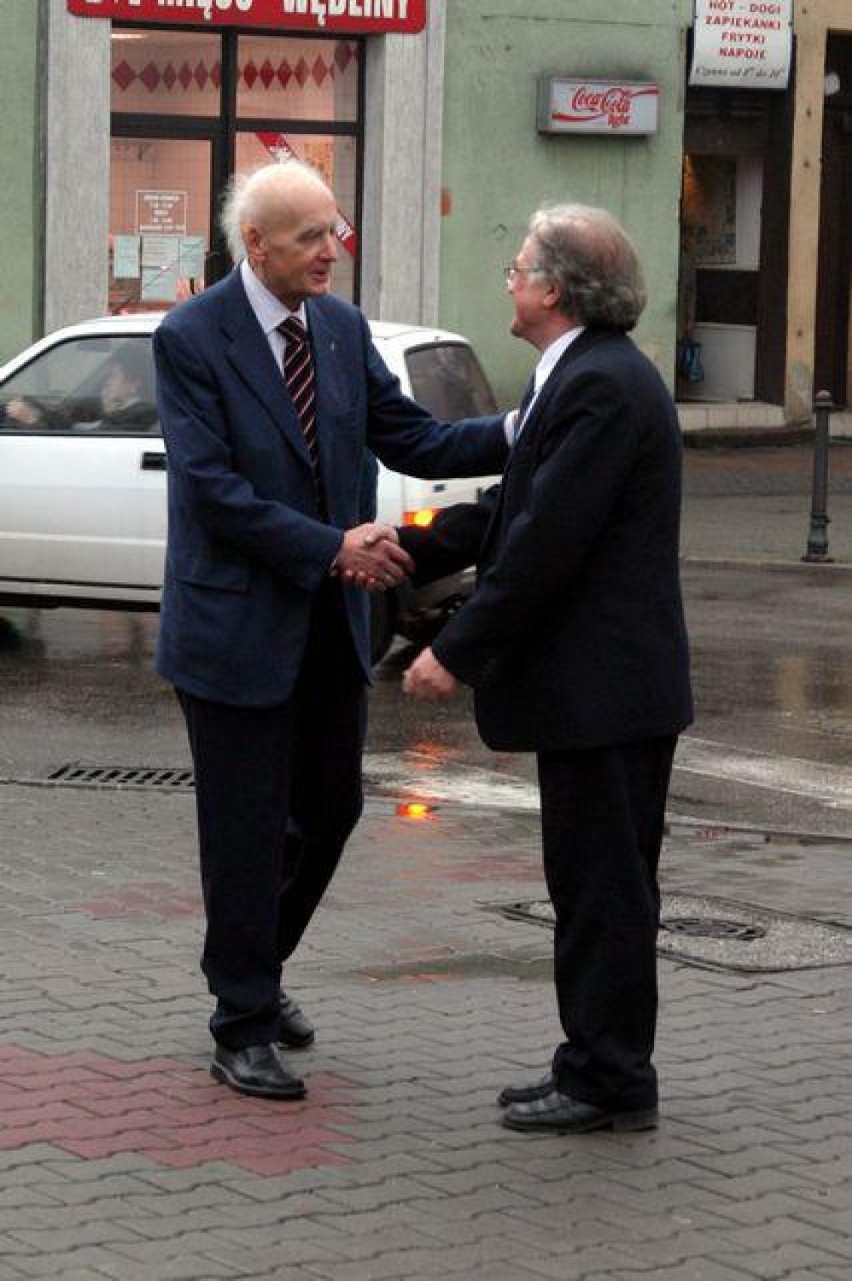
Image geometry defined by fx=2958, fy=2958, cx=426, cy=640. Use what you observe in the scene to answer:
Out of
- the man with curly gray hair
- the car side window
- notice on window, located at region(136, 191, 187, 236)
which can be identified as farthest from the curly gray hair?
notice on window, located at region(136, 191, 187, 236)

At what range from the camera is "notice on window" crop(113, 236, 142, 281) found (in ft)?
79.2

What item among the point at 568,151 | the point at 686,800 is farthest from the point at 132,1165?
the point at 568,151

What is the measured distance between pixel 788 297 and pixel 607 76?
2.82 m

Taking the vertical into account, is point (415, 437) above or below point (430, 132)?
below

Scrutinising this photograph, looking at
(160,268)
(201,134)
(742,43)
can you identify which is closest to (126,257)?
(160,268)

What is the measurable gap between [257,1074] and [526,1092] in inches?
22.6

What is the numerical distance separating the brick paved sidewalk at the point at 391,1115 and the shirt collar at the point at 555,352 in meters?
1.54

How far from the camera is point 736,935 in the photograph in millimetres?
8078

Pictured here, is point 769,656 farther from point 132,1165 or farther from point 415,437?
point 132,1165

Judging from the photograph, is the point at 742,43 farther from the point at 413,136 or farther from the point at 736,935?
the point at 736,935

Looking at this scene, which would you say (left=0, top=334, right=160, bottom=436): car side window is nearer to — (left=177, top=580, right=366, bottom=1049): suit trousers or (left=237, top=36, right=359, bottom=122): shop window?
(left=177, top=580, right=366, bottom=1049): suit trousers

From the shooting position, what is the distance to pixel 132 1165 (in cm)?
570

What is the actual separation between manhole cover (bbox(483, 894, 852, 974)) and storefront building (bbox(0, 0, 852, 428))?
15.8m

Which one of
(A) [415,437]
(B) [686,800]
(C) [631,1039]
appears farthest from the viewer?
(B) [686,800]
